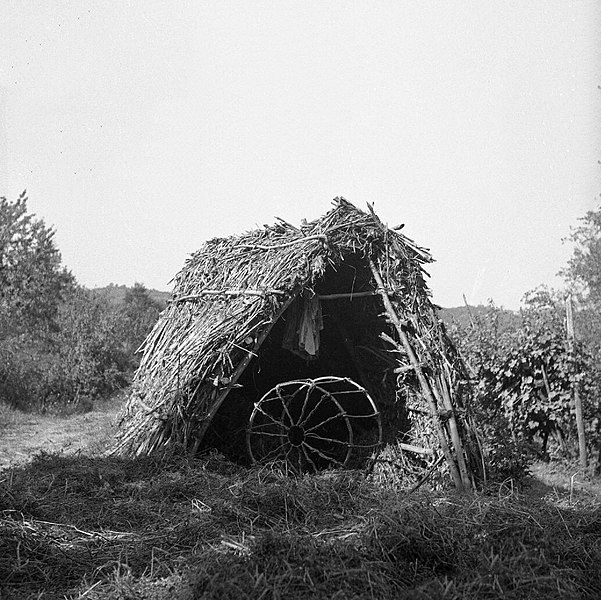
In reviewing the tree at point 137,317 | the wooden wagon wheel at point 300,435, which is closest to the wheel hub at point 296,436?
the wooden wagon wheel at point 300,435

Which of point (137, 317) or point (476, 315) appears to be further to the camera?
point (137, 317)

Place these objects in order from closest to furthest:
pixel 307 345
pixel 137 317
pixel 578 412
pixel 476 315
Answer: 1. pixel 307 345
2. pixel 578 412
3. pixel 476 315
4. pixel 137 317

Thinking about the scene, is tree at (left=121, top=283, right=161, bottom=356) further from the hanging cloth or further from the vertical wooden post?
the vertical wooden post

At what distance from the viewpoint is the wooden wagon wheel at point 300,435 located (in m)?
5.97

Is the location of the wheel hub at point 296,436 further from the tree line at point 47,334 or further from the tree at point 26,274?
the tree at point 26,274

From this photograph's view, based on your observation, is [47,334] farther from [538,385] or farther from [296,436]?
[538,385]

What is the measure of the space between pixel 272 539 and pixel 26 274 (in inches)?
608

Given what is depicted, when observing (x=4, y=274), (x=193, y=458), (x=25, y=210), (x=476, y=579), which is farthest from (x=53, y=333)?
(x=476, y=579)

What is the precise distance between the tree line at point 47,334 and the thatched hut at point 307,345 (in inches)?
282

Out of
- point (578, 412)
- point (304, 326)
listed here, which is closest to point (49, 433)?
point (304, 326)

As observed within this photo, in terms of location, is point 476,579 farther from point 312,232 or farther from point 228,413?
point 228,413

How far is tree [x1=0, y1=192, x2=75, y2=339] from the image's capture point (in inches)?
633

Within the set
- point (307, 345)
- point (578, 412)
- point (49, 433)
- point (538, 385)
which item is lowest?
point (49, 433)

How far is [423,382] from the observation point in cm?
541
